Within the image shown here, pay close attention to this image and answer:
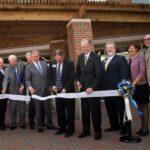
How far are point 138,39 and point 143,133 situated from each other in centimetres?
1167

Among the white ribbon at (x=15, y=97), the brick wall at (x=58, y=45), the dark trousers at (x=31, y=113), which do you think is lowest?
the dark trousers at (x=31, y=113)

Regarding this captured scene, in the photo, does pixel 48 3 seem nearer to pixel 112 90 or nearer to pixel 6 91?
pixel 6 91

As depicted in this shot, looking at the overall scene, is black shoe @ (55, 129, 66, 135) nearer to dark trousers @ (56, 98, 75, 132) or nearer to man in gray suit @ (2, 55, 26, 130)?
dark trousers @ (56, 98, 75, 132)

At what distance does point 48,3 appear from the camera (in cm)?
1200

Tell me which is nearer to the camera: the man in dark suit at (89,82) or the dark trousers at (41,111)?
the man in dark suit at (89,82)

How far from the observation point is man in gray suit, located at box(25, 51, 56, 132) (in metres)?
8.88

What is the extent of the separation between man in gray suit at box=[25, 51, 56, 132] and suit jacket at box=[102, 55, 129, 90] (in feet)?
5.44

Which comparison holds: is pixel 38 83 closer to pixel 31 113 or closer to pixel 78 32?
pixel 31 113

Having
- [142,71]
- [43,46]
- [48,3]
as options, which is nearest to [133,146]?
[142,71]

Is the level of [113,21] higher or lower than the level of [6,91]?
higher

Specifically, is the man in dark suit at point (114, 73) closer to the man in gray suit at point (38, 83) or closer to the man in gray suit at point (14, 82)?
the man in gray suit at point (38, 83)

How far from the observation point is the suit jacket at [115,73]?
24.4 feet

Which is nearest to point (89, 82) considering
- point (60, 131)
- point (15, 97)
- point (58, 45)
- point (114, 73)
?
point (114, 73)

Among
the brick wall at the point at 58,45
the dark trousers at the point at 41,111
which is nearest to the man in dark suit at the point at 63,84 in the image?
the dark trousers at the point at 41,111
